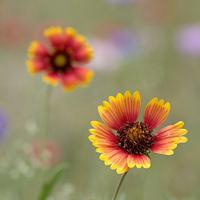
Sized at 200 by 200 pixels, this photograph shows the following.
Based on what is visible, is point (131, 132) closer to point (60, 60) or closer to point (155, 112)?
point (155, 112)

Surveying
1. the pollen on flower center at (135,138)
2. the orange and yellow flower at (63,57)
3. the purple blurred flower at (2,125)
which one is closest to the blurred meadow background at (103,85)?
the purple blurred flower at (2,125)

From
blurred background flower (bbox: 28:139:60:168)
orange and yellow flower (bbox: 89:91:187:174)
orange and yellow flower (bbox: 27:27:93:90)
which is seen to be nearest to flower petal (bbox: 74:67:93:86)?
orange and yellow flower (bbox: 27:27:93:90)

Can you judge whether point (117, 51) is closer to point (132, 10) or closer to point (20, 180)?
point (132, 10)

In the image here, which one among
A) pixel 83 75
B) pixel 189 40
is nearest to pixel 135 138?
pixel 83 75

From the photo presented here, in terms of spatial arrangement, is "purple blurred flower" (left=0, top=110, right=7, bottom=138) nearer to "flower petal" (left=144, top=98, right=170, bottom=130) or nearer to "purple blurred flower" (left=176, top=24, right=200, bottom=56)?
"flower petal" (left=144, top=98, right=170, bottom=130)

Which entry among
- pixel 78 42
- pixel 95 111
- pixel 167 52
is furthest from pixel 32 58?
pixel 167 52

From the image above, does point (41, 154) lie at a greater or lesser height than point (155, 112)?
lesser
